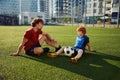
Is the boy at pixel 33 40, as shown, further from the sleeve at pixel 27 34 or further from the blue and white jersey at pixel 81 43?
the blue and white jersey at pixel 81 43

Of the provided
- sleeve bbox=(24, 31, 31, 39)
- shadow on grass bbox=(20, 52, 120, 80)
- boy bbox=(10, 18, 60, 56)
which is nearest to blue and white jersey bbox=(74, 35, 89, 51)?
shadow on grass bbox=(20, 52, 120, 80)

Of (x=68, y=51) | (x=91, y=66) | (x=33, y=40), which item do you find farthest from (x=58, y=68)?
(x=33, y=40)

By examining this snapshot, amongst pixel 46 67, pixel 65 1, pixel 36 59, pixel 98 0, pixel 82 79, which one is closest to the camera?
pixel 82 79

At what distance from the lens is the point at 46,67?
4.93 m

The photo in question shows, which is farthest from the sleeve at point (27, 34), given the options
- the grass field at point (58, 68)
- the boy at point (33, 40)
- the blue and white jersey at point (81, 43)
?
the blue and white jersey at point (81, 43)

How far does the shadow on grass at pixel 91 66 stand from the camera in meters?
4.41

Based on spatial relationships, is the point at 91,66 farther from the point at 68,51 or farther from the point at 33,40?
the point at 33,40

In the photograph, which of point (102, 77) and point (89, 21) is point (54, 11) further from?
point (102, 77)

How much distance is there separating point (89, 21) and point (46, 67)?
68.5m

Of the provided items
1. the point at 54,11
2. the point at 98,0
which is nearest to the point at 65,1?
the point at 54,11

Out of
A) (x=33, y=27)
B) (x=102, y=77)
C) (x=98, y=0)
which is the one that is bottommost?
(x=102, y=77)

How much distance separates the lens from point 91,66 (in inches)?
201

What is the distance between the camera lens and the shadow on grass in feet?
14.5

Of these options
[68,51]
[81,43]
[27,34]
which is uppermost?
[27,34]
